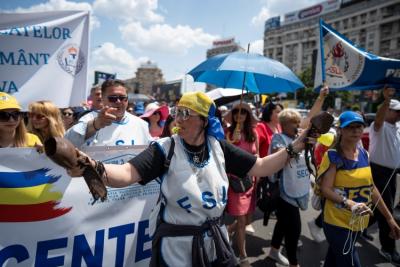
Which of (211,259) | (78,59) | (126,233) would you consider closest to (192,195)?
(211,259)

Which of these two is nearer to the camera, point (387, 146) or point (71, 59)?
point (71, 59)

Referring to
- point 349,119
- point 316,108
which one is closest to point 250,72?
point 316,108

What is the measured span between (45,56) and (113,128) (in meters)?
1.39

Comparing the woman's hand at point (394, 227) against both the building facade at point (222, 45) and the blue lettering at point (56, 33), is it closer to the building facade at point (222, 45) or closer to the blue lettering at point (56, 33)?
the blue lettering at point (56, 33)

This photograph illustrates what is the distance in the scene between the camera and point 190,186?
5.92 ft

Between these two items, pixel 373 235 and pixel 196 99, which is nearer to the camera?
pixel 196 99

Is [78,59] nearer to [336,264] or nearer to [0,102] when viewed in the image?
[0,102]

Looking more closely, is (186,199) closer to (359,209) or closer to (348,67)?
(359,209)

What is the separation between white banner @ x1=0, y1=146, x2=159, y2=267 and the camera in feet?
6.76

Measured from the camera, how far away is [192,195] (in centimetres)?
180

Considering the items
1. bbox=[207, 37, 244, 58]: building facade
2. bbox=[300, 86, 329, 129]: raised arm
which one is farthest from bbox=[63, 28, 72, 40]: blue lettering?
bbox=[207, 37, 244, 58]: building facade

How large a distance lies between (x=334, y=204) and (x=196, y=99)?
1.63 metres

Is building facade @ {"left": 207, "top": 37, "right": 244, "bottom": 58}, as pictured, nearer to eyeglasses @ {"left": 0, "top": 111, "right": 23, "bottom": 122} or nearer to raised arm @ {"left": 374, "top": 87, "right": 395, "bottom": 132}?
raised arm @ {"left": 374, "top": 87, "right": 395, "bottom": 132}

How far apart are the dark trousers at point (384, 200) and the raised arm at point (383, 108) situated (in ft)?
1.87
